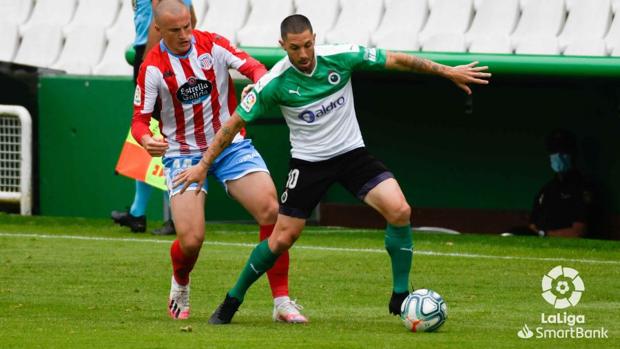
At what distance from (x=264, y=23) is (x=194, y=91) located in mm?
7524

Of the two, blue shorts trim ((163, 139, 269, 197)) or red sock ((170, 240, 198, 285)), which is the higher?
blue shorts trim ((163, 139, 269, 197))

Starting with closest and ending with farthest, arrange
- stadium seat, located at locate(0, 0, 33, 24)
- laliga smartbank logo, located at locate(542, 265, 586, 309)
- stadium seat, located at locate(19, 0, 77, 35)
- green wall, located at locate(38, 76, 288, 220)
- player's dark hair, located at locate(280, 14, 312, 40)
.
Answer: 1. player's dark hair, located at locate(280, 14, 312, 40)
2. laliga smartbank logo, located at locate(542, 265, 586, 309)
3. green wall, located at locate(38, 76, 288, 220)
4. stadium seat, located at locate(19, 0, 77, 35)
5. stadium seat, located at locate(0, 0, 33, 24)

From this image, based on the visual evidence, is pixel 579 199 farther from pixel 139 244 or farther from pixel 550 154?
pixel 139 244

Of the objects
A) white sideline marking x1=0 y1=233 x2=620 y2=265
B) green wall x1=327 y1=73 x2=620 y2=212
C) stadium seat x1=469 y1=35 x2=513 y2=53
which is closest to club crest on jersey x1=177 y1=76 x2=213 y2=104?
white sideline marking x1=0 y1=233 x2=620 y2=265

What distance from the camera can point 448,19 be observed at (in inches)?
576

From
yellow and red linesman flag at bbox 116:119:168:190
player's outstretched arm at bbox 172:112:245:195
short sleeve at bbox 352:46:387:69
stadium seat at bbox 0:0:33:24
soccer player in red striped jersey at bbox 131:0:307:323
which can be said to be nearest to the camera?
player's outstretched arm at bbox 172:112:245:195

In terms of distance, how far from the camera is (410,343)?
696cm

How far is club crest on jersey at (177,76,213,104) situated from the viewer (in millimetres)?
8336

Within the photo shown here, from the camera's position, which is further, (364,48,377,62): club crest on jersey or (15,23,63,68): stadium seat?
(15,23,63,68): stadium seat

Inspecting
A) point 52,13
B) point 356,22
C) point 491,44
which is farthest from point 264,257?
point 52,13

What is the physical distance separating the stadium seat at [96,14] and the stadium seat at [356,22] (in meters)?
3.09

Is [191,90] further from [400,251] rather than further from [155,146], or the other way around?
[400,251]

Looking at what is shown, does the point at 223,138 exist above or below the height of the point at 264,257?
above

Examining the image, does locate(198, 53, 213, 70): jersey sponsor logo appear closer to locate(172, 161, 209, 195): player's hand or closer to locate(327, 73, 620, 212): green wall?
locate(172, 161, 209, 195): player's hand
